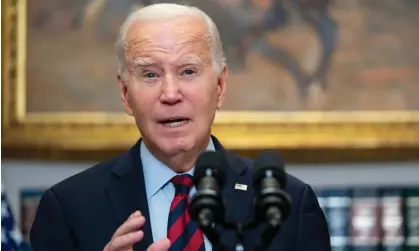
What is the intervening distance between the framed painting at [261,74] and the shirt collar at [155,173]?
1.88 metres

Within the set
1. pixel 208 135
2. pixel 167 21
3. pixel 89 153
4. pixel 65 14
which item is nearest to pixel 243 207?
pixel 208 135

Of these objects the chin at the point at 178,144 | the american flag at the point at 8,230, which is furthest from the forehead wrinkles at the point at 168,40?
the american flag at the point at 8,230

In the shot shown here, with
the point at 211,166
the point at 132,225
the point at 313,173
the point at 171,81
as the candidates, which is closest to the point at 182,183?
the point at 171,81

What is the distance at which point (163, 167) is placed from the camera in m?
2.20

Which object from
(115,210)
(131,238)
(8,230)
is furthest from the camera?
(8,230)

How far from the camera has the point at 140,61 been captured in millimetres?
2100

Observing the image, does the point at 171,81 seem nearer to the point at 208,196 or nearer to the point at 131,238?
the point at 131,238

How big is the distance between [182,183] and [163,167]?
69 millimetres

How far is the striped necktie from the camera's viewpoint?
→ 2082 millimetres

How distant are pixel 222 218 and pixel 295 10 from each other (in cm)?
280

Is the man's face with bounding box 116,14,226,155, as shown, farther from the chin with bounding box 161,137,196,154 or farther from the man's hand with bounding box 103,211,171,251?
the man's hand with bounding box 103,211,171,251

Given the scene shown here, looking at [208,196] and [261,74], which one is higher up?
[261,74]

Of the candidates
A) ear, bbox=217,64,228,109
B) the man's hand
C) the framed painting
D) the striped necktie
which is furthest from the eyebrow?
the framed painting

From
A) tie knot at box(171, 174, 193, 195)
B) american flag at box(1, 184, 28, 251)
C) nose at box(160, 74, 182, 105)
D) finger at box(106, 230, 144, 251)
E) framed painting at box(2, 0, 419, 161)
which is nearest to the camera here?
finger at box(106, 230, 144, 251)
